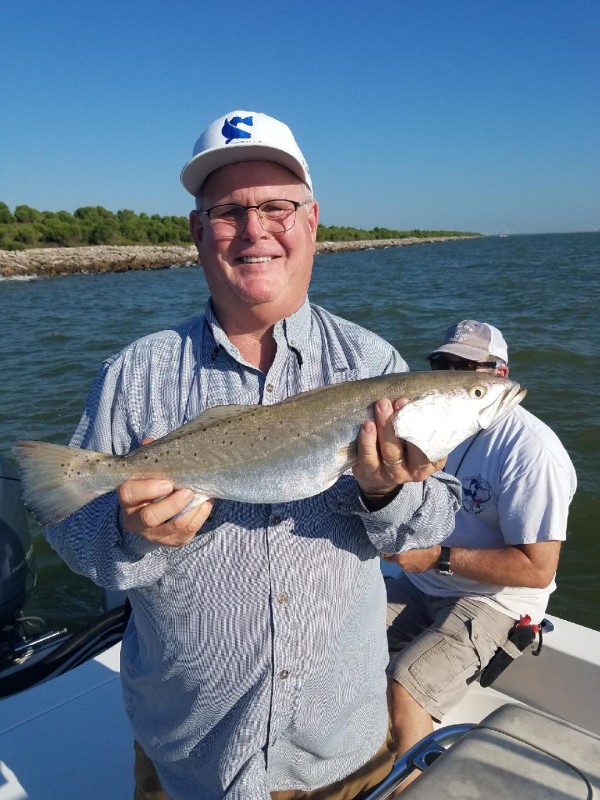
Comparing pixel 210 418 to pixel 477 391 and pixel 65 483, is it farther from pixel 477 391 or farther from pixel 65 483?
pixel 477 391

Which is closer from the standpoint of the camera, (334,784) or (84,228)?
(334,784)

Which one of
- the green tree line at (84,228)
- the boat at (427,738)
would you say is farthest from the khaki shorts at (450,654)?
the green tree line at (84,228)

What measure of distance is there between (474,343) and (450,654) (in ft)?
7.19

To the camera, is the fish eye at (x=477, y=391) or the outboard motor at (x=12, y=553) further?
the outboard motor at (x=12, y=553)

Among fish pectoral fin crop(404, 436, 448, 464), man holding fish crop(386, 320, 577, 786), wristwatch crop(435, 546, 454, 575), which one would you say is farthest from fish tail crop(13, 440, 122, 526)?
wristwatch crop(435, 546, 454, 575)

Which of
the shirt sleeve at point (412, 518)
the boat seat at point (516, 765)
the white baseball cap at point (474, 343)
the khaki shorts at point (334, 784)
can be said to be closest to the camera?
the boat seat at point (516, 765)

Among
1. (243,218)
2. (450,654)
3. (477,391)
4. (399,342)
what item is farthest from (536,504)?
(399,342)

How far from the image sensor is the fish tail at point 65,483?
7.79 ft

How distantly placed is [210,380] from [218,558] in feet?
2.24

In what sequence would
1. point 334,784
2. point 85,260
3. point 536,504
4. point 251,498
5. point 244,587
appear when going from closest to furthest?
1. point 244,587
2. point 251,498
3. point 334,784
4. point 536,504
5. point 85,260

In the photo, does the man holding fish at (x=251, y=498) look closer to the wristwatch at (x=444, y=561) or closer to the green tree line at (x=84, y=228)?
the wristwatch at (x=444, y=561)

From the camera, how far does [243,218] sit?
7.93ft

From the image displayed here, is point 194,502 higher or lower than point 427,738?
higher

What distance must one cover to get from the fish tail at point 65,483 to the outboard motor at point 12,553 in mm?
2761
